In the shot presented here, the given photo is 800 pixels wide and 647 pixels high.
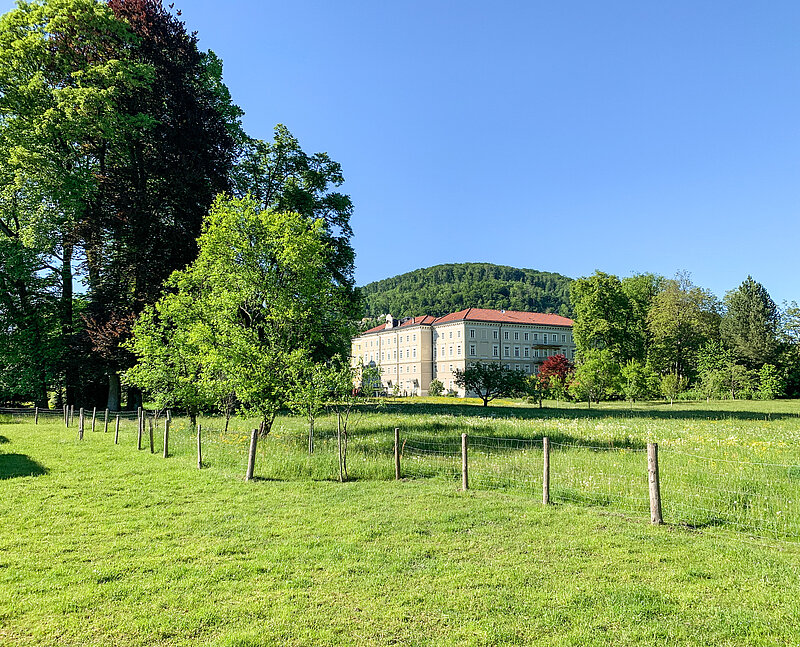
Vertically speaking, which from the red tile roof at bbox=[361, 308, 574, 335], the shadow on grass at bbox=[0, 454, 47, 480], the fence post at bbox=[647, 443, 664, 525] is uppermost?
the red tile roof at bbox=[361, 308, 574, 335]

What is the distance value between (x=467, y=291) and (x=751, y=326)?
67.2m

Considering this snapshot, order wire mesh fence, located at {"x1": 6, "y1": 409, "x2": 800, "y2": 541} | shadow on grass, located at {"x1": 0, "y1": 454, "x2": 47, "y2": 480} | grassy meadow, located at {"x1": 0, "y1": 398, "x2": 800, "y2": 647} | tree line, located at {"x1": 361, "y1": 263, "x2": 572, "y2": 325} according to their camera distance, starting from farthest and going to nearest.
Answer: tree line, located at {"x1": 361, "y1": 263, "x2": 572, "y2": 325} → shadow on grass, located at {"x1": 0, "y1": 454, "x2": 47, "y2": 480} → wire mesh fence, located at {"x1": 6, "y1": 409, "x2": 800, "y2": 541} → grassy meadow, located at {"x1": 0, "y1": 398, "x2": 800, "y2": 647}

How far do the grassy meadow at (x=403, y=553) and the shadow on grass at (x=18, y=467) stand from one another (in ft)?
0.48

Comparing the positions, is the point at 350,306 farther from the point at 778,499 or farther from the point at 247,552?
the point at 778,499

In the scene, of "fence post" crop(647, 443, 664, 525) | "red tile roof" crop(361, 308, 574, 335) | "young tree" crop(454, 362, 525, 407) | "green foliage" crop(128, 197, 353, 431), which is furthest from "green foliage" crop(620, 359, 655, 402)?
"red tile roof" crop(361, 308, 574, 335)

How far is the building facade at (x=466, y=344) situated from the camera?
3204 inches

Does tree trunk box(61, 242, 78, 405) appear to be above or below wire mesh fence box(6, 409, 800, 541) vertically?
above

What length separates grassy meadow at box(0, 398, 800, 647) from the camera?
5.02 meters

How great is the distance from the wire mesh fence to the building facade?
62211 millimetres

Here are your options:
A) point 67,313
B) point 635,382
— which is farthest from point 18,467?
point 635,382

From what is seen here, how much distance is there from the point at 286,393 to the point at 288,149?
70.3 feet

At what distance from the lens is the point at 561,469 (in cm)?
1209

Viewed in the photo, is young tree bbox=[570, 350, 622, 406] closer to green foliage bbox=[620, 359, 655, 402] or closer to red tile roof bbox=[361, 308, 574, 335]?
green foliage bbox=[620, 359, 655, 402]

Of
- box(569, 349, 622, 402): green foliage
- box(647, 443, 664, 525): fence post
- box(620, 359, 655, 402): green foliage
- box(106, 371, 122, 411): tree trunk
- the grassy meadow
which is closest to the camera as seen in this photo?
the grassy meadow
